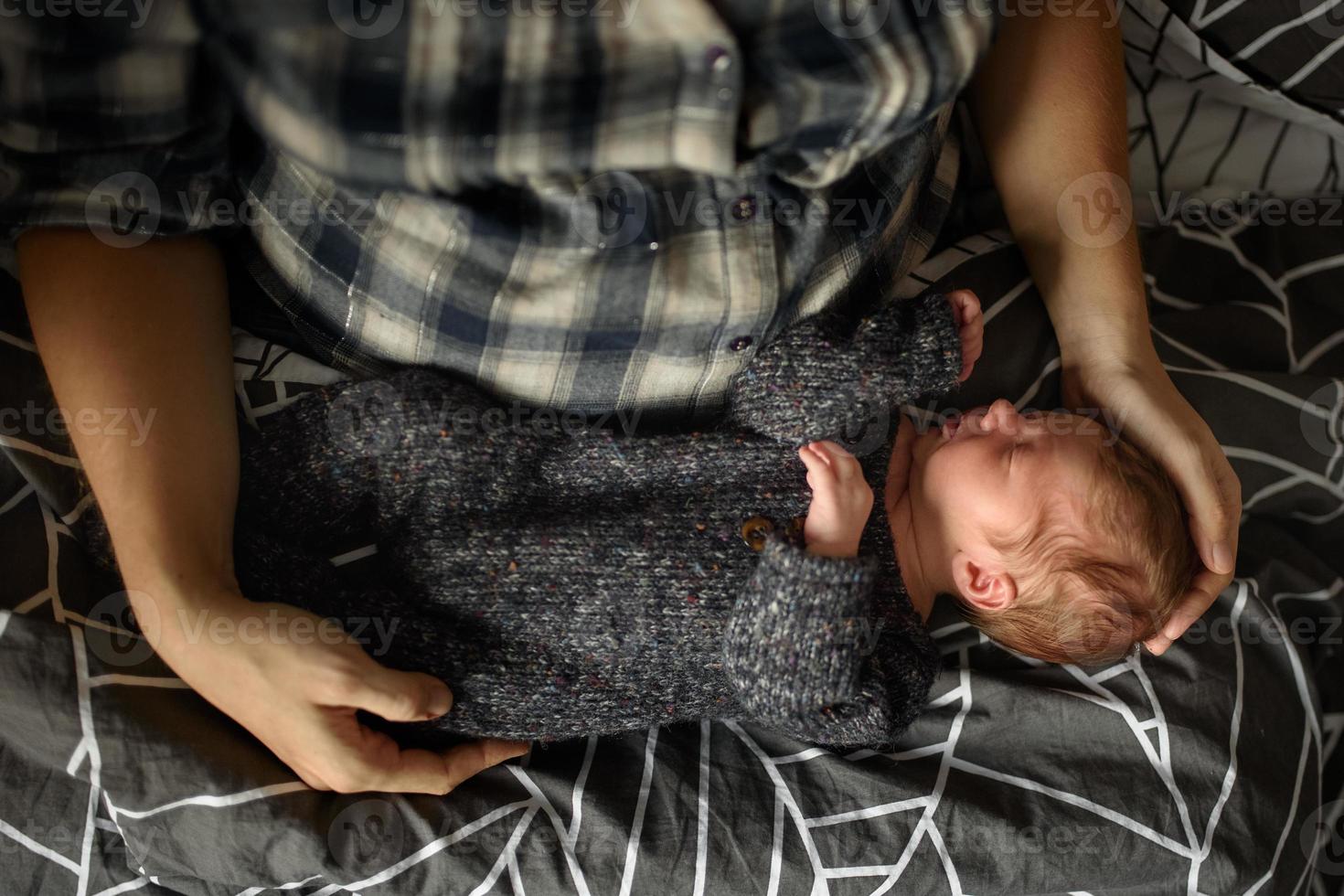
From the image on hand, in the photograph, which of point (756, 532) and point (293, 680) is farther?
point (756, 532)

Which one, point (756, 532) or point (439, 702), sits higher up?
point (756, 532)

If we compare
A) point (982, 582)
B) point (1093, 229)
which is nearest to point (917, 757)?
point (982, 582)

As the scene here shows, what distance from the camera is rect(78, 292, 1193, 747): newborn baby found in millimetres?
979

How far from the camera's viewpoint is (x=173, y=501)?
0.84m

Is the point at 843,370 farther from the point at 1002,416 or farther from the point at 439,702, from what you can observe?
the point at 439,702

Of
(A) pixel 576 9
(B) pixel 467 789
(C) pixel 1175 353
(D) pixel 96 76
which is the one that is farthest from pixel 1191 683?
(D) pixel 96 76

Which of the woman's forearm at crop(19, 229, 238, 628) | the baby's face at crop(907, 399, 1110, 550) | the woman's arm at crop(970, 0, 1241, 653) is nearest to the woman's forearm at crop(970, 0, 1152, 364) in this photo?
the woman's arm at crop(970, 0, 1241, 653)

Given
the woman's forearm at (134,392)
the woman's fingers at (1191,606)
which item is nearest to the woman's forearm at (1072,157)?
the woman's fingers at (1191,606)

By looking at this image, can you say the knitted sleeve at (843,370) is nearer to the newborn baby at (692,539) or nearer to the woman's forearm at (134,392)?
the newborn baby at (692,539)

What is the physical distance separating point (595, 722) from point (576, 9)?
75 cm

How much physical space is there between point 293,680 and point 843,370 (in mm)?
635

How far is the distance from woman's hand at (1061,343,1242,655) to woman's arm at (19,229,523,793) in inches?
35.0

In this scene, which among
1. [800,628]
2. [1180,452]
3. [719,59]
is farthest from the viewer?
[1180,452]

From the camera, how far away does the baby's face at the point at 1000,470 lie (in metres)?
1.05
